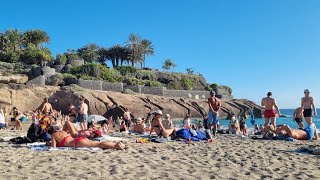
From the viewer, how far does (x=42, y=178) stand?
15.8 ft

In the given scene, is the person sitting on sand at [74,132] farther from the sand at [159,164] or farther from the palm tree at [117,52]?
the palm tree at [117,52]

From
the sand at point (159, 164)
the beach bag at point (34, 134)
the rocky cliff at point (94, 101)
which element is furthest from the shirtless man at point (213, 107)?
the rocky cliff at point (94, 101)

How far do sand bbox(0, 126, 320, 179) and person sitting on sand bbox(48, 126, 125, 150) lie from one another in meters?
0.31

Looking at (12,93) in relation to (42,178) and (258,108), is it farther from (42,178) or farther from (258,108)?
(258,108)

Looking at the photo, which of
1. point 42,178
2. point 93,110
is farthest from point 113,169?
point 93,110

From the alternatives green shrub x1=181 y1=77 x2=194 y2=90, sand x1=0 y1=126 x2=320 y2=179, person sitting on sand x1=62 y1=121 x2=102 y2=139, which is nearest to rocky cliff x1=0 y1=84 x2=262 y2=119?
green shrub x1=181 y1=77 x2=194 y2=90

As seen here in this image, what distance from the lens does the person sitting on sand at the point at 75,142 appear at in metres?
7.51

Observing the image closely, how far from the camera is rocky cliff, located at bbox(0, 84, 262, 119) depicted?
102 ft

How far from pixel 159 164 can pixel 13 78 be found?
1398 inches

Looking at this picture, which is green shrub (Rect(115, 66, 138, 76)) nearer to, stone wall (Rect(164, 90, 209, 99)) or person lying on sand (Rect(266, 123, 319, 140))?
stone wall (Rect(164, 90, 209, 99))

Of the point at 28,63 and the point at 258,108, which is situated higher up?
the point at 28,63

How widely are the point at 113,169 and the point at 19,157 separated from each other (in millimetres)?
2308

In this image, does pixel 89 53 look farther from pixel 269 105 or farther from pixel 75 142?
pixel 75 142

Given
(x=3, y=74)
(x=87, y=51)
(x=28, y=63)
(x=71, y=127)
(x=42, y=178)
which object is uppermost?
(x=87, y=51)
